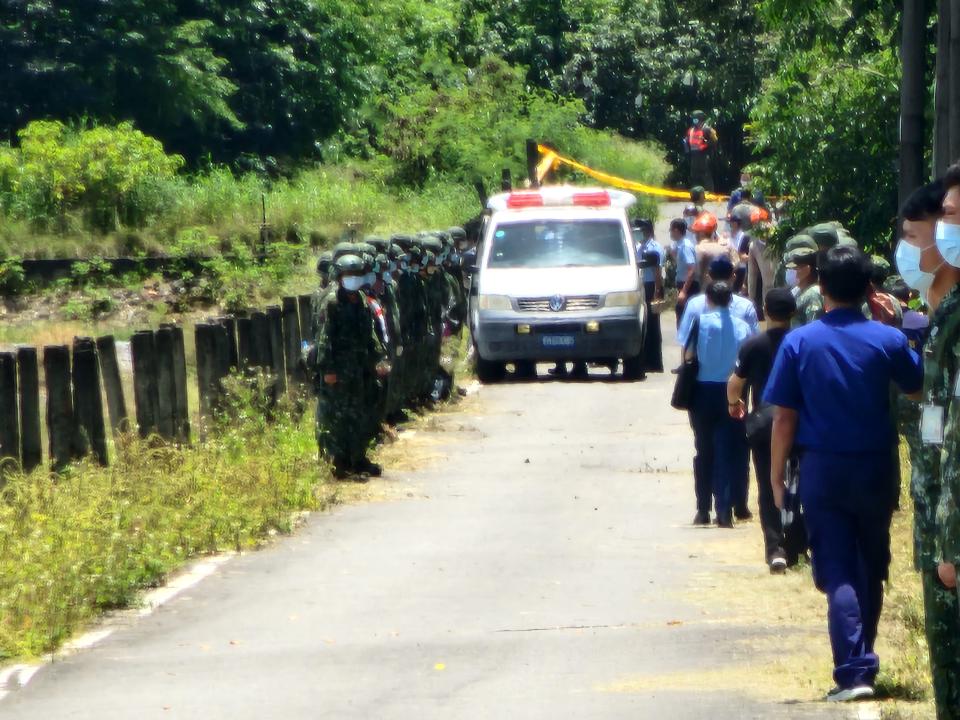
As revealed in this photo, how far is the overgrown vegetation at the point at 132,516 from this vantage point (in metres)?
8.86

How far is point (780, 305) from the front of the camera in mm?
9836

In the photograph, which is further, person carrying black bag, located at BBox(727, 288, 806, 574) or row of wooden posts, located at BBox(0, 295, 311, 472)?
row of wooden posts, located at BBox(0, 295, 311, 472)

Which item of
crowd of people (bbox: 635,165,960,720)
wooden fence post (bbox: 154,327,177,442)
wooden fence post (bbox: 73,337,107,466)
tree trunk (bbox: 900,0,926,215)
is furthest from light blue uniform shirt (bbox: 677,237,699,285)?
crowd of people (bbox: 635,165,960,720)

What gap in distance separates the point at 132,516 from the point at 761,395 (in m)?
3.87

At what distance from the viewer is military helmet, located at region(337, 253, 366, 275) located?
13617 mm

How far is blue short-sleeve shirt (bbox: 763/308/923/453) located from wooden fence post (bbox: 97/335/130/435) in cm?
687

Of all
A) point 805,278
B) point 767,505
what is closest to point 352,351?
point 767,505

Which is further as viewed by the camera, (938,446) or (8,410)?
(8,410)

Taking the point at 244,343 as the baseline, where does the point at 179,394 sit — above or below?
below

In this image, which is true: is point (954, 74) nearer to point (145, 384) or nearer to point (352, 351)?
point (352, 351)

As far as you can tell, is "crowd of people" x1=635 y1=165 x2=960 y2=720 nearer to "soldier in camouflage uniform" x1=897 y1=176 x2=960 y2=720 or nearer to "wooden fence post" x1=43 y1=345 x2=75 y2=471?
"soldier in camouflage uniform" x1=897 y1=176 x2=960 y2=720

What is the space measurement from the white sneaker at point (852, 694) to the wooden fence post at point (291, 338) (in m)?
11.0

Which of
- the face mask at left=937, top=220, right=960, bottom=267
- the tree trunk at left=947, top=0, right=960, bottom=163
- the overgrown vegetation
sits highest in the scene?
the tree trunk at left=947, top=0, right=960, bottom=163

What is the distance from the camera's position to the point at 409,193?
1533 inches
